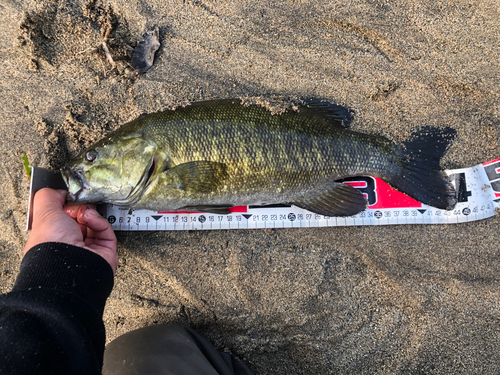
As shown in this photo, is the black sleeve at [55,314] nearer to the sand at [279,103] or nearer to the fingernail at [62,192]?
the fingernail at [62,192]

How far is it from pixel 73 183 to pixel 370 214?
2672 millimetres

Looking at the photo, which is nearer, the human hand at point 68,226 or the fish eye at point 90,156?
the human hand at point 68,226

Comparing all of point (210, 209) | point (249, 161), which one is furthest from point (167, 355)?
point (249, 161)

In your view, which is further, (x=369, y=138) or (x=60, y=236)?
(x=369, y=138)

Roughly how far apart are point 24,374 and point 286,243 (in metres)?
2.09

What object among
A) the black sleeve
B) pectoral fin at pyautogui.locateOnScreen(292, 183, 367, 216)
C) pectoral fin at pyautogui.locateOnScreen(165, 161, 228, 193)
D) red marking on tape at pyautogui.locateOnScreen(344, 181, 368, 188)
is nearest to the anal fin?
pectoral fin at pyautogui.locateOnScreen(165, 161, 228, 193)

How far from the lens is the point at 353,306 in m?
2.85

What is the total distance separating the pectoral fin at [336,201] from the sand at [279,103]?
246 mm

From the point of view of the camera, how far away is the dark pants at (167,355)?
2467 mm

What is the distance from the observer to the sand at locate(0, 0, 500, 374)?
9.28 feet

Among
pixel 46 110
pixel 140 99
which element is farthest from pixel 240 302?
pixel 46 110

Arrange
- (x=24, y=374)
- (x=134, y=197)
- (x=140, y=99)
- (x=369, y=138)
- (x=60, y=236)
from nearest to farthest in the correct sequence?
1. (x=24, y=374)
2. (x=60, y=236)
3. (x=134, y=197)
4. (x=369, y=138)
5. (x=140, y=99)

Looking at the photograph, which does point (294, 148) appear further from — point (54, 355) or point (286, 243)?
point (54, 355)

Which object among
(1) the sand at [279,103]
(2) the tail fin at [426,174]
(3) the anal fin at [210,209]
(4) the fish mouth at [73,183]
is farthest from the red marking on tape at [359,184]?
(4) the fish mouth at [73,183]
